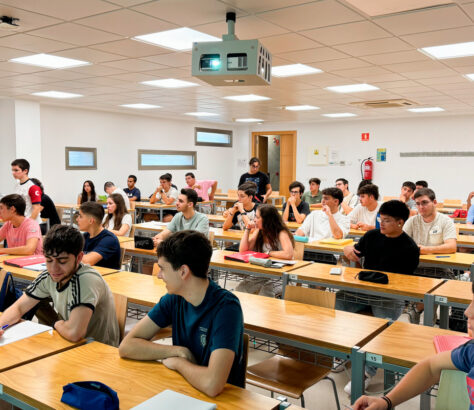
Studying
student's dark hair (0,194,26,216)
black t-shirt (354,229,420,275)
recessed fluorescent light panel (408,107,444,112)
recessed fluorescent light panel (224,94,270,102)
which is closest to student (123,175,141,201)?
recessed fluorescent light panel (224,94,270,102)

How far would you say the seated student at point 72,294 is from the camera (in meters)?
2.12

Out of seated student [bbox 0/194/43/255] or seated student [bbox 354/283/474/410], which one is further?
seated student [bbox 0/194/43/255]

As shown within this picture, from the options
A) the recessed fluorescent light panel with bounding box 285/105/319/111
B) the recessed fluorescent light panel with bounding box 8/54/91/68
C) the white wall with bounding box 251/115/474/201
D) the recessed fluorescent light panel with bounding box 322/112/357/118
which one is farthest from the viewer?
the white wall with bounding box 251/115/474/201

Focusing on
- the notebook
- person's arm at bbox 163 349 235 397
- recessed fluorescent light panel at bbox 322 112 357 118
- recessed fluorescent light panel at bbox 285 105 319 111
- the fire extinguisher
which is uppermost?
recessed fluorescent light panel at bbox 322 112 357 118

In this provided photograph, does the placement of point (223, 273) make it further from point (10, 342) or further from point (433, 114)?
point (433, 114)

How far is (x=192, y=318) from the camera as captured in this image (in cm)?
184

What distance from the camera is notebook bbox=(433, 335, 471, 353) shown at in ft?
6.52

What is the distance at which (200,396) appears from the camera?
1.59m

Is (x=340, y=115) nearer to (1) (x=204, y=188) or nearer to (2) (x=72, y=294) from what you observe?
(1) (x=204, y=188)

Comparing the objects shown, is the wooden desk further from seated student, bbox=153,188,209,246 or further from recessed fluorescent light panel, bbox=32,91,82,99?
recessed fluorescent light panel, bbox=32,91,82,99

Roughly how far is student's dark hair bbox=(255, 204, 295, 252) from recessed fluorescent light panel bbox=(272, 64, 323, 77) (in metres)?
2.48

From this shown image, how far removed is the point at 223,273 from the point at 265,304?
5.16 feet

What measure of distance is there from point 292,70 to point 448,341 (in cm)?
463

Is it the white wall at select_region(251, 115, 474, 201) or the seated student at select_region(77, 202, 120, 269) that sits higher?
the white wall at select_region(251, 115, 474, 201)
